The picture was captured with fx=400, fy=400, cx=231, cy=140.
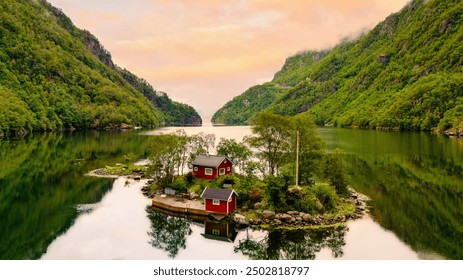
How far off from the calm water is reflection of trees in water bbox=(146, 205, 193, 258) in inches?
3.9

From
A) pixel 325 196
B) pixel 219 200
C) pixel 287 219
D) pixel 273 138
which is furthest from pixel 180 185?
pixel 325 196

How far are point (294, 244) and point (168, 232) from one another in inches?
519

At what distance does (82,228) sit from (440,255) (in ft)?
115

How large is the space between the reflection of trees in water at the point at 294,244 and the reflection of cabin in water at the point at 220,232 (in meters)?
1.86

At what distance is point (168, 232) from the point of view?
1646 inches

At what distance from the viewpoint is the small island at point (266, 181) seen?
45.3 metres

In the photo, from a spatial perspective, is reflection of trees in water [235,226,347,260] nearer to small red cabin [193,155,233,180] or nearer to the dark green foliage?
the dark green foliage

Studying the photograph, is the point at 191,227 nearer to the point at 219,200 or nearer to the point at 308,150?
the point at 219,200

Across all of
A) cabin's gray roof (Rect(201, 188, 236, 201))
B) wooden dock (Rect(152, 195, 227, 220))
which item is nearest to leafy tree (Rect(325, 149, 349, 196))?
cabin's gray roof (Rect(201, 188, 236, 201))

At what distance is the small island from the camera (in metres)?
45.3

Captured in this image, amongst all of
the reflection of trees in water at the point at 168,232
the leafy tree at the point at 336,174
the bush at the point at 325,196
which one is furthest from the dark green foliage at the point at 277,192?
the leafy tree at the point at 336,174

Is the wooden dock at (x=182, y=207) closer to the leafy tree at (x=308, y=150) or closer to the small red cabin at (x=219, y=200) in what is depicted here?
the small red cabin at (x=219, y=200)

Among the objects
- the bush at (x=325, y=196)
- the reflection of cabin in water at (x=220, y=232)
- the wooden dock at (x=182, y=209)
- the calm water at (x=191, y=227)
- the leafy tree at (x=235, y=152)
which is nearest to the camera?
the calm water at (x=191, y=227)

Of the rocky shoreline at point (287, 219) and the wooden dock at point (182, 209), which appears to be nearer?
the rocky shoreline at point (287, 219)
